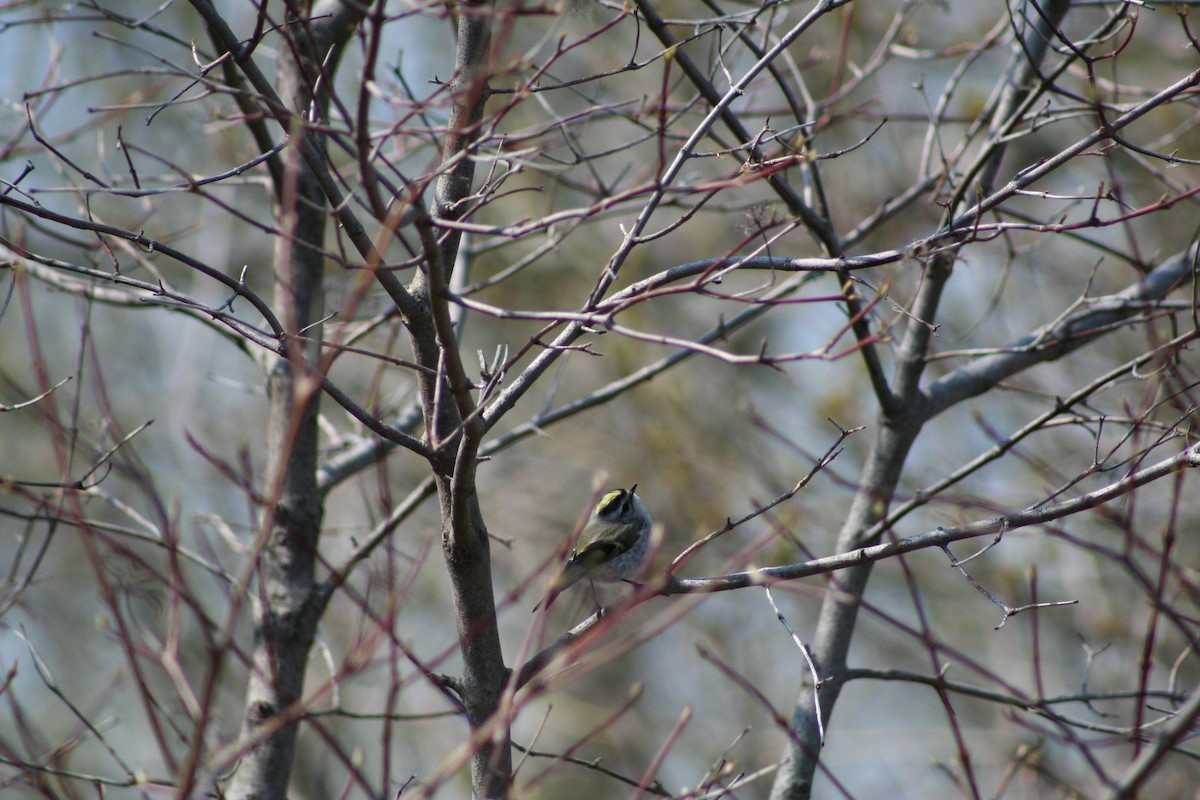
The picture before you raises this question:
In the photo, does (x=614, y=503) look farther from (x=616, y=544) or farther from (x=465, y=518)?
(x=465, y=518)

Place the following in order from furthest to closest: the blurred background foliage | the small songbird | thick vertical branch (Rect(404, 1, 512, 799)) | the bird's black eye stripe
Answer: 1. the blurred background foliage
2. the bird's black eye stripe
3. the small songbird
4. thick vertical branch (Rect(404, 1, 512, 799))

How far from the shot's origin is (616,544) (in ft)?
16.1

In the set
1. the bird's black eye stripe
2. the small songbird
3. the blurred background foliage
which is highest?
the blurred background foliage

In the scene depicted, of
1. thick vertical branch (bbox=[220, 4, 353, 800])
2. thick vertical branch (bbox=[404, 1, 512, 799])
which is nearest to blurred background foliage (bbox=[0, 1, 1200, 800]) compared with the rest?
thick vertical branch (bbox=[220, 4, 353, 800])

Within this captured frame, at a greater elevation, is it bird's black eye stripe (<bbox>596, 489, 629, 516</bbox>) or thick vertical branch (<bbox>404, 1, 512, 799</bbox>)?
bird's black eye stripe (<bbox>596, 489, 629, 516</bbox>)

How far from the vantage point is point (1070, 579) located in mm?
9258

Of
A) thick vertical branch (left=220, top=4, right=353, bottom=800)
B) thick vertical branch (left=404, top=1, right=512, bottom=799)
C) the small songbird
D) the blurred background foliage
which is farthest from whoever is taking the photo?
the blurred background foliage

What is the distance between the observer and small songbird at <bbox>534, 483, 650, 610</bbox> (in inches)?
190

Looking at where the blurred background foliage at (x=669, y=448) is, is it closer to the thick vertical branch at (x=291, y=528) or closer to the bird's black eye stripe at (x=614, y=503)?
the bird's black eye stripe at (x=614, y=503)

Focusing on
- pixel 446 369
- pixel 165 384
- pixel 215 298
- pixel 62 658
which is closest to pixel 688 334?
pixel 215 298

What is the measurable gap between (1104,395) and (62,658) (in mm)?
12368

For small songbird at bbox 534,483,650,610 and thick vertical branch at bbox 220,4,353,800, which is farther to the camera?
small songbird at bbox 534,483,650,610

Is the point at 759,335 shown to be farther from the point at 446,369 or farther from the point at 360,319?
the point at 446,369

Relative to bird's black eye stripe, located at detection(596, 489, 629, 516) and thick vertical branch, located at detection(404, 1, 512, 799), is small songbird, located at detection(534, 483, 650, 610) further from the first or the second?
thick vertical branch, located at detection(404, 1, 512, 799)
